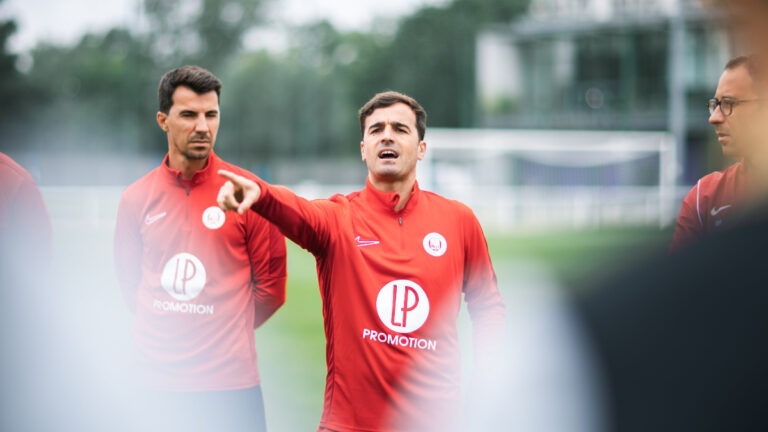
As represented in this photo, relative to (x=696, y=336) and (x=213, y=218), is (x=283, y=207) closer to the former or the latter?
(x=213, y=218)

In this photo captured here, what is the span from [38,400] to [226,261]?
95cm

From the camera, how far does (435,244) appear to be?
318 centimetres

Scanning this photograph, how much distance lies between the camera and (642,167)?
2564 cm

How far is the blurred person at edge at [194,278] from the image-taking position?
3.57 meters

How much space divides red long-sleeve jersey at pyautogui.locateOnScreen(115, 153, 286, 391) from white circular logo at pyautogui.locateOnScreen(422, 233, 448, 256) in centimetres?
86

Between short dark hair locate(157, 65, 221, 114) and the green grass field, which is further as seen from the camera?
short dark hair locate(157, 65, 221, 114)

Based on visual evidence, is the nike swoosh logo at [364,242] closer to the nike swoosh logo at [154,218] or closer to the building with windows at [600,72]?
the nike swoosh logo at [154,218]

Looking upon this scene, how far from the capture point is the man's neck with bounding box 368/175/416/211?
10.8ft

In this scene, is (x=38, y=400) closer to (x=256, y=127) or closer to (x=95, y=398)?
(x=95, y=398)

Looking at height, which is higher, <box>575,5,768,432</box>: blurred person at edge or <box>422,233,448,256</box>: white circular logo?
<box>422,233,448,256</box>: white circular logo

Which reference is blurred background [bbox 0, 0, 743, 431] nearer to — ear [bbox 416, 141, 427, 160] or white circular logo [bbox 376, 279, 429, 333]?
ear [bbox 416, 141, 427, 160]

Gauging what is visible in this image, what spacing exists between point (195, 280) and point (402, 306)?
1.02 meters

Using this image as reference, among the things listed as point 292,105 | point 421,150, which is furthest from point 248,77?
point 421,150

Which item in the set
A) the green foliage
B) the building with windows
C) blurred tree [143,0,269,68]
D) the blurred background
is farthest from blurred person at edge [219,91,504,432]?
the building with windows
